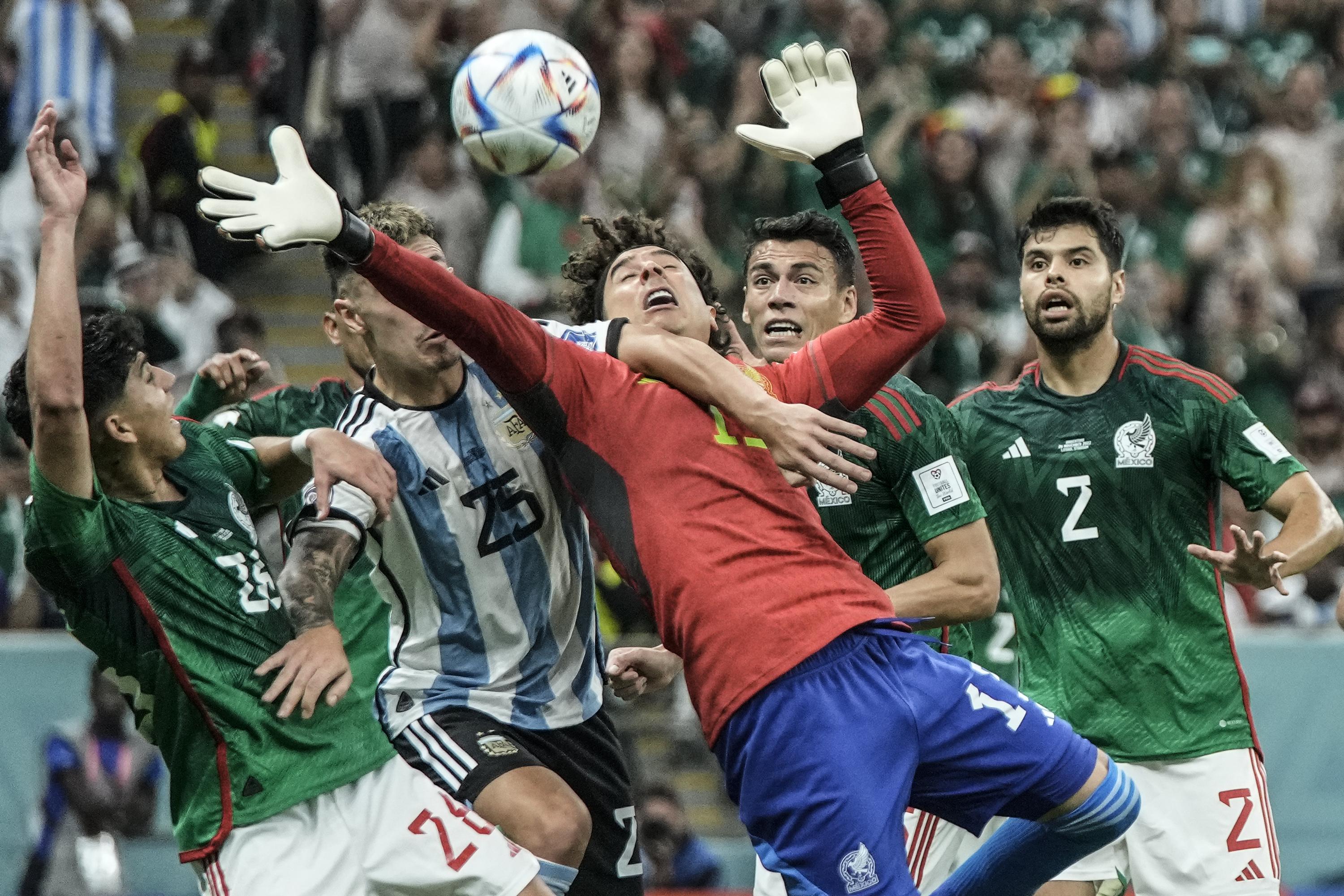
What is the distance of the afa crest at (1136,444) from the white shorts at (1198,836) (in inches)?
40.9

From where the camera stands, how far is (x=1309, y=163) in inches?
548

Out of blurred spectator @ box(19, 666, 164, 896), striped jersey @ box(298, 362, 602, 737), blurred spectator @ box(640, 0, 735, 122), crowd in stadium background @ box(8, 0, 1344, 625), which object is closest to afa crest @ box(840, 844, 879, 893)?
striped jersey @ box(298, 362, 602, 737)

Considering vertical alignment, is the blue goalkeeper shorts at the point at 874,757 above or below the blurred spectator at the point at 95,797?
above

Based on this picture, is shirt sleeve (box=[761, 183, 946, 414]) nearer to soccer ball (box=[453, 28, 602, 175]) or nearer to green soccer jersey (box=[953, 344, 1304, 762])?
green soccer jersey (box=[953, 344, 1304, 762])

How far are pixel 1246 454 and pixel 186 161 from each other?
332 inches

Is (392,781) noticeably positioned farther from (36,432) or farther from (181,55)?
(181,55)

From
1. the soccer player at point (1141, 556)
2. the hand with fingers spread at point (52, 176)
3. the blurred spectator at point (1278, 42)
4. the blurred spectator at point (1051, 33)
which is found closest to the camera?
the hand with fingers spread at point (52, 176)

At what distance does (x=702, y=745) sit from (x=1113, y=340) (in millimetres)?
4618

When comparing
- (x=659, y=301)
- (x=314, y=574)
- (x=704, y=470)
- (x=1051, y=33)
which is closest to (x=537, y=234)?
(x=1051, y=33)

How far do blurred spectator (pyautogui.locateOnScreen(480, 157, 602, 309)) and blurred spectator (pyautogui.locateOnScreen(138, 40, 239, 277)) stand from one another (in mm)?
1919

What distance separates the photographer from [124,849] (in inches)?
385

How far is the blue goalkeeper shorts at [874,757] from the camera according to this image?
14.4 ft

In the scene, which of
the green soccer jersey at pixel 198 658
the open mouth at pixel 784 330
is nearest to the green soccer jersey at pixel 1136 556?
the open mouth at pixel 784 330

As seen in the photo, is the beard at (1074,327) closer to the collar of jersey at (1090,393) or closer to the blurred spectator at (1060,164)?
the collar of jersey at (1090,393)
